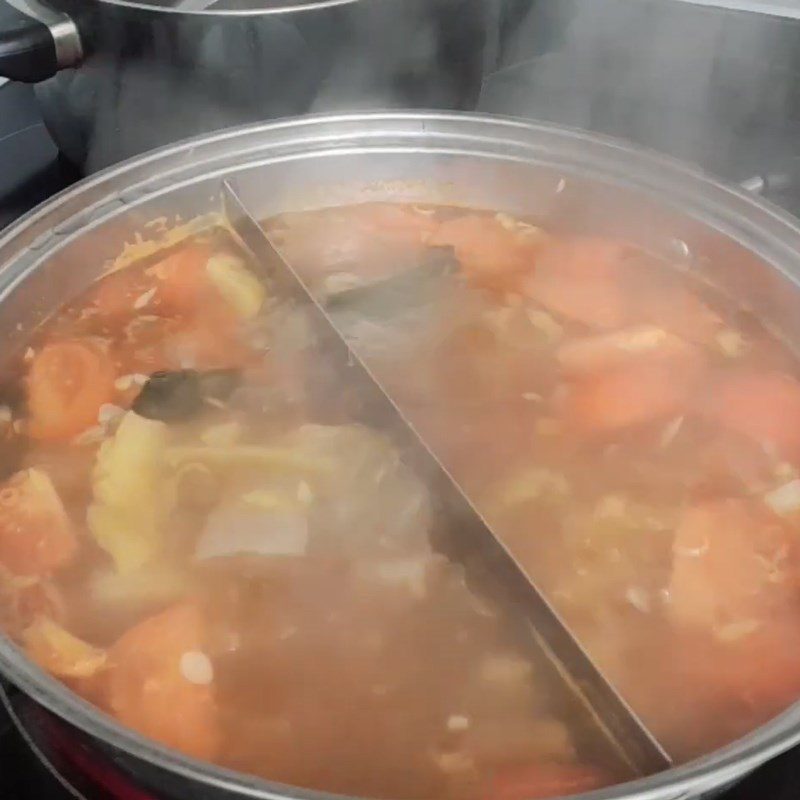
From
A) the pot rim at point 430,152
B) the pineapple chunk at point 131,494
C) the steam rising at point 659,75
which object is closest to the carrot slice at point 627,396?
the pot rim at point 430,152

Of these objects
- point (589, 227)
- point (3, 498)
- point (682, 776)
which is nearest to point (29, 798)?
point (3, 498)

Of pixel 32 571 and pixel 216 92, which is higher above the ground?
pixel 216 92

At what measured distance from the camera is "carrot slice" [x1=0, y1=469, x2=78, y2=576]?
135cm

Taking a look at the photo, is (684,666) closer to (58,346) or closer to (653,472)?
(653,472)

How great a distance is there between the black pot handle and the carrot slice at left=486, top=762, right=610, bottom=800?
55.8 inches

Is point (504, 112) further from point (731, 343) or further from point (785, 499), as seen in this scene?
point (785, 499)

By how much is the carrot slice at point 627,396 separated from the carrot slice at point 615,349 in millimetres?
20

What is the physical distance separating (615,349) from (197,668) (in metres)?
0.89

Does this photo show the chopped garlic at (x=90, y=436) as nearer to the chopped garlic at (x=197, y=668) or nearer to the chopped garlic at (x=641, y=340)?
the chopped garlic at (x=197, y=668)

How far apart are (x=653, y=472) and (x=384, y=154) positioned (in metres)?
0.83

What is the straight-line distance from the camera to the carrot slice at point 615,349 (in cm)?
170

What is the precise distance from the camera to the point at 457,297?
185 centimetres

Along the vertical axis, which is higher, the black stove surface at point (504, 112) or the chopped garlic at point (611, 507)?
the black stove surface at point (504, 112)

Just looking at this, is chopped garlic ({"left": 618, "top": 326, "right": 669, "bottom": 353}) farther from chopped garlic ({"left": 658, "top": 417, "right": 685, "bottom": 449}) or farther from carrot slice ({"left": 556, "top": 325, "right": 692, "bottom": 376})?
chopped garlic ({"left": 658, "top": 417, "right": 685, "bottom": 449})
